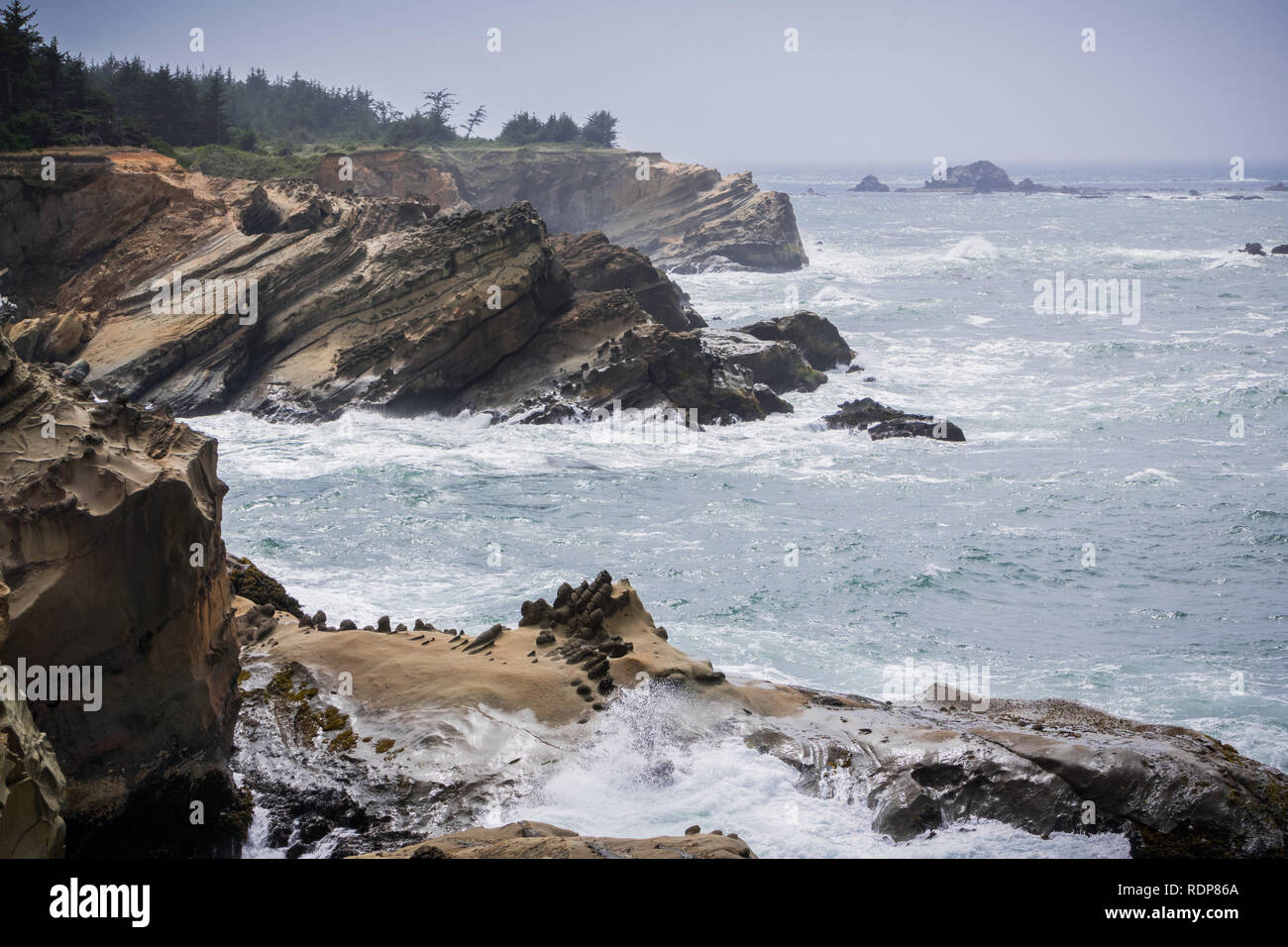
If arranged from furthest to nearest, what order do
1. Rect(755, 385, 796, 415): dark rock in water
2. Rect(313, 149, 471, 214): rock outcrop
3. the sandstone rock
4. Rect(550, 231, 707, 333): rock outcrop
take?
the sandstone rock, Rect(313, 149, 471, 214): rock outcrop, Rect(550, 231, 707, 333): rock outcrop, Rect(755, 385, 796, 415): dark rock in water

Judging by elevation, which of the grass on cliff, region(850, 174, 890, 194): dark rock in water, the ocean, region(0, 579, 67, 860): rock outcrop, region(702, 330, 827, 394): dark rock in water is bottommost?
the ocean

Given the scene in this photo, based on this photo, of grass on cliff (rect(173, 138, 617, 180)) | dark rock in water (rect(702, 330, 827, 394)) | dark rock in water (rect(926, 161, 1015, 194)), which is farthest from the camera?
dark rock in water (rect(926, 161, 1015, 194))

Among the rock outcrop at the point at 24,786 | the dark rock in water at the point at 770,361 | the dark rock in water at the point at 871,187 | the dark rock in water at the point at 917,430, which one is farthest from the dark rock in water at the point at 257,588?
the dark rock in water at the point at 871,187

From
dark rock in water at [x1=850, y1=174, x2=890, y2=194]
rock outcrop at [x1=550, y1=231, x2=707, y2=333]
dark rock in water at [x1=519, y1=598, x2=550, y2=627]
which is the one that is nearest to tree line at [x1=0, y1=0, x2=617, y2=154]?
rock outcrop at [x1=550, y1=231, x2=707, y2=333]

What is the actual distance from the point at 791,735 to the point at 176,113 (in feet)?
163

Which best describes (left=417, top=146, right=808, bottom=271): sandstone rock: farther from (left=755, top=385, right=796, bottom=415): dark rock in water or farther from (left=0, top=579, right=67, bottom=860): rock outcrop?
(left=0, top=579, right=67, bottom=860): rock outcrop

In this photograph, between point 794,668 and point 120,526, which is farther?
point 794,668

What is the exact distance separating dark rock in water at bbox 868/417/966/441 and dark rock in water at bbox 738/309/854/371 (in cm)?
727

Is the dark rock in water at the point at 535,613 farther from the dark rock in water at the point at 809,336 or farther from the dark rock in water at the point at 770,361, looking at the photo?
the dark rock in water at the point at 809,336

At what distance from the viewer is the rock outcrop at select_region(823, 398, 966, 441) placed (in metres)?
27.2

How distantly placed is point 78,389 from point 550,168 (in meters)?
67.6

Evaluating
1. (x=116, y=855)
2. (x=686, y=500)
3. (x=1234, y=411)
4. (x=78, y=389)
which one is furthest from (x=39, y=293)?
(x=1234, y=411)

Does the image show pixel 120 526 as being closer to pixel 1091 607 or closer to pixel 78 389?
pixel 78 389

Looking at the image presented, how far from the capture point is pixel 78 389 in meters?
9.31
